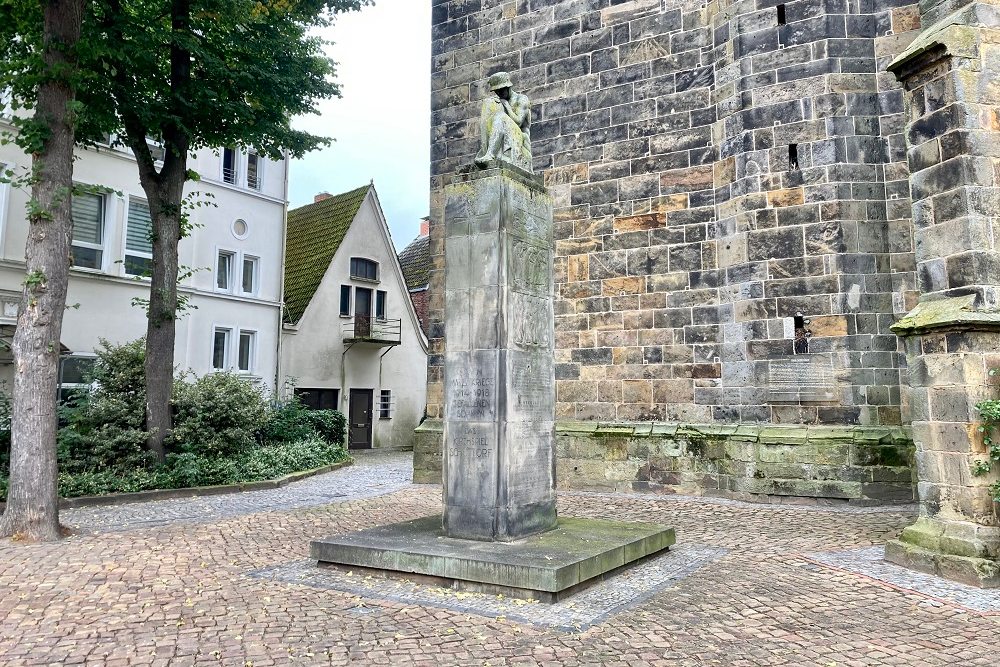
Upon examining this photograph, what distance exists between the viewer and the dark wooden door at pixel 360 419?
943 inches

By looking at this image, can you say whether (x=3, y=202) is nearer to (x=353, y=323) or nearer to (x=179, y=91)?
(x=179, y=91)

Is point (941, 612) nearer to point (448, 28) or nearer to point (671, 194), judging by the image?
point (671, 194)

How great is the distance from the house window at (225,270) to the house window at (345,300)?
4.33 m

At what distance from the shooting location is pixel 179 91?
12219 millimetres

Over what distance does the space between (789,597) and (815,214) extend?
246 inches

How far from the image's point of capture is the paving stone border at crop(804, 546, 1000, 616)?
553cm

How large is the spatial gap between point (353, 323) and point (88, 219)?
8849mm

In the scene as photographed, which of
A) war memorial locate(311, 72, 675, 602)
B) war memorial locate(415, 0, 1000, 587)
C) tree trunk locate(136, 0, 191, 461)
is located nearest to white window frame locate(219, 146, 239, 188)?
tree trunk locate(136, 0, 191, 461)

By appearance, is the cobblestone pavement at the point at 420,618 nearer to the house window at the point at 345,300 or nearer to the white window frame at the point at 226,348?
the white window frame at the point at 226,348

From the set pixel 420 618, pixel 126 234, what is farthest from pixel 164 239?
pixel 420 618

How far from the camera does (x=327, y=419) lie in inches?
763

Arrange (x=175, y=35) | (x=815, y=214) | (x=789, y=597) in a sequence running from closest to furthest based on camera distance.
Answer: (x=789, y=597) < (x=815, y=214) < (x=175, y=35)

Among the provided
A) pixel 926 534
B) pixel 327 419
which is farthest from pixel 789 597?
pixel 327 419

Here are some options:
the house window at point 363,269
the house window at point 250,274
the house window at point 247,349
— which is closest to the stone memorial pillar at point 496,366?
the house window at point 247,349
